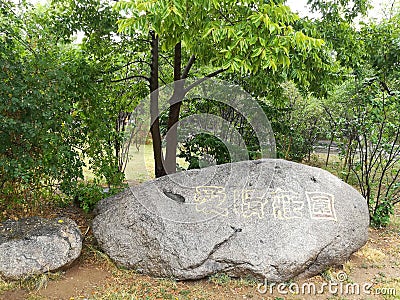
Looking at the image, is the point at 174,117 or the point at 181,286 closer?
the point at 181,286

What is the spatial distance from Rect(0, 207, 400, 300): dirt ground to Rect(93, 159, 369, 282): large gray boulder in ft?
0.33

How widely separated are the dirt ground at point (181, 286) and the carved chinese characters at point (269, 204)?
66 cm

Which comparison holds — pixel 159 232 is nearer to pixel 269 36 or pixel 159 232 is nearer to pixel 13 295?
pixel 13 295

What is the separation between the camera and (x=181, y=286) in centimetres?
377

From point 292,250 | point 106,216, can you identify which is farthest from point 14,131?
point 292,250

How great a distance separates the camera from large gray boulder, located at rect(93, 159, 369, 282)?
3.82 metres

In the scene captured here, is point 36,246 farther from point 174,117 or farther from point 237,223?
point 174,117

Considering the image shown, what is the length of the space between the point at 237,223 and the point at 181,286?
0.87 metres

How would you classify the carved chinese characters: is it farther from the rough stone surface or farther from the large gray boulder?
the rough stone surface

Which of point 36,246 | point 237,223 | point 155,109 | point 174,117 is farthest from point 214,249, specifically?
point 155,109

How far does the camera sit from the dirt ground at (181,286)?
3.54 metres

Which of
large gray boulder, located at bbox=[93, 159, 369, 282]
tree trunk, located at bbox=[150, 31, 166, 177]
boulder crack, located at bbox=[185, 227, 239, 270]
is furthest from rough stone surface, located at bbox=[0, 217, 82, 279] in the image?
tree trunk, located at bbox=[150, 31, 166, 177]

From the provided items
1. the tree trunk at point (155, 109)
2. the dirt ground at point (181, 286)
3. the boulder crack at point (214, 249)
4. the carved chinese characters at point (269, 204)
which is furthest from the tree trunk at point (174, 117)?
the boulder crack at point (214, 249)

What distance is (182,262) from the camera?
3.80 metres
